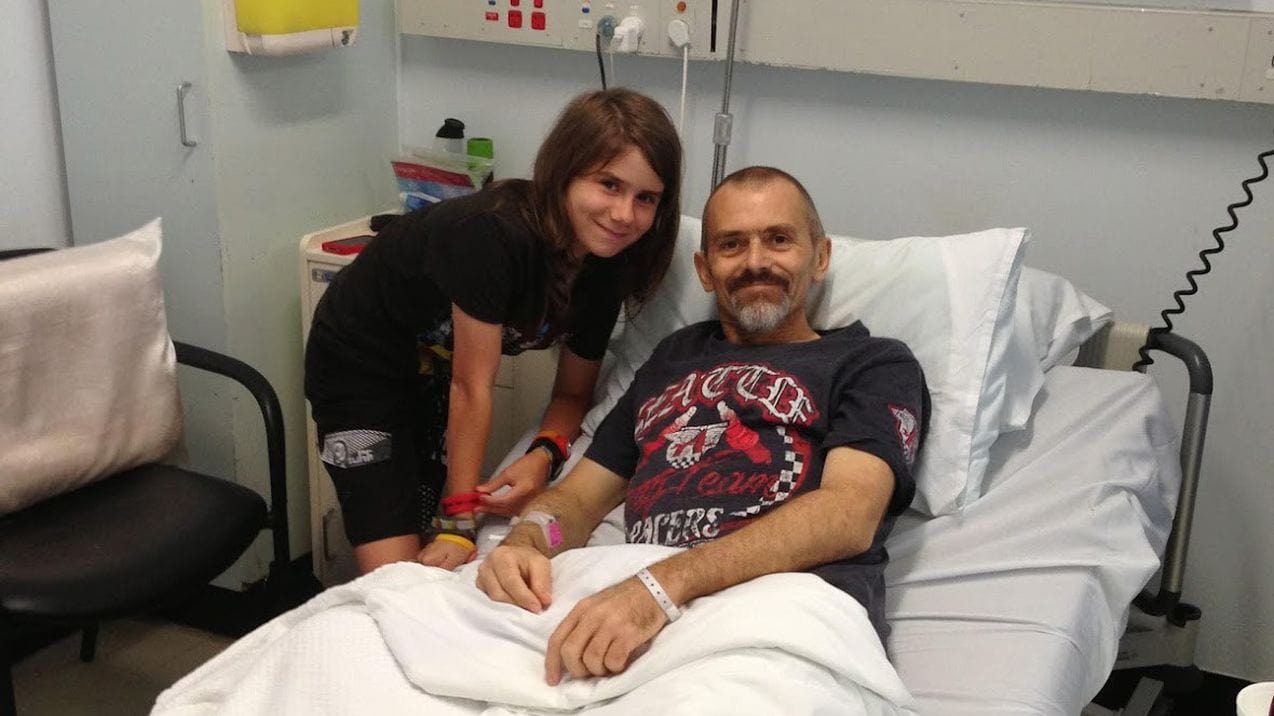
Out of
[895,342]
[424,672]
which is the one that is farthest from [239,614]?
[895,342]

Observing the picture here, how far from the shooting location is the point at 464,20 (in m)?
2.58

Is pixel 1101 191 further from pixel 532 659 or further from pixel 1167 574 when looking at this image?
pixel 532 659

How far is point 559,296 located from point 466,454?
0.28 m

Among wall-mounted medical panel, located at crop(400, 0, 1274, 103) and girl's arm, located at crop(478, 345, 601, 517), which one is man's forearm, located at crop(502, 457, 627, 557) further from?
wall-mounted medical panel, located at crop(400, 0, 1274, 103)

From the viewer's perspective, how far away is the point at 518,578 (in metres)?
1.50

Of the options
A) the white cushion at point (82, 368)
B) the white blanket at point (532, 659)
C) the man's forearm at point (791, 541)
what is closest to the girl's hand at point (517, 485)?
the white blanket at point (532, 659)

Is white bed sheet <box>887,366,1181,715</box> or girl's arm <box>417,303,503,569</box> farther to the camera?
girl's arm <box>417,303,503,569</box>

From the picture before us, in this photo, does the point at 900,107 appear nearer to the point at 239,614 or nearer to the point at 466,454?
the point at 466,454

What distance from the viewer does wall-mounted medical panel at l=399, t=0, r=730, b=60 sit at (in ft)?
7.74

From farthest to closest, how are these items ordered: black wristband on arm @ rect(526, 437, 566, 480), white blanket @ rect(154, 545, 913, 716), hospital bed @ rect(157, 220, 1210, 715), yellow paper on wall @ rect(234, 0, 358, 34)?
yellow paper on wall @ rect(234, 0, 358, 34)
black wristband on arm @ rect(526, 437, 566, 480)
hospital bed @ rect(157, 220, 1210, 715)
white blanket @ rect(154, 545, 913, 716)

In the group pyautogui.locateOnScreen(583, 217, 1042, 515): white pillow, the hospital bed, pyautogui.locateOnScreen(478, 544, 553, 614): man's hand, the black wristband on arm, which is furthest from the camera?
the black wristband on arm

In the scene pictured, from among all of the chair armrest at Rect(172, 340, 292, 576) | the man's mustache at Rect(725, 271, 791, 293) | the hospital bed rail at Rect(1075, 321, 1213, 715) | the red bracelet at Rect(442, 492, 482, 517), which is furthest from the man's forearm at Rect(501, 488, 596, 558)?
the hospital bed rail at Rect(1075, 321, 1213, 715)

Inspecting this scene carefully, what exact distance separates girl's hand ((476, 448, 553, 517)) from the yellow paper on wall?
3.09 feet

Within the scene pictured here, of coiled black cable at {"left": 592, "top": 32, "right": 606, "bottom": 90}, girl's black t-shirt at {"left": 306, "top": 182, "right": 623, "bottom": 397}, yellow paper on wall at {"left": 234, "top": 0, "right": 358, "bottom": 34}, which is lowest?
girl's black t-shirt at {"left": 306, "top": 182, "right": 623, "bottom": 397}
